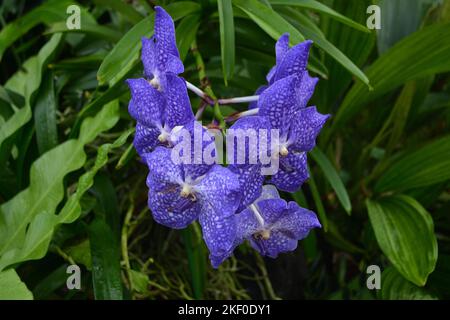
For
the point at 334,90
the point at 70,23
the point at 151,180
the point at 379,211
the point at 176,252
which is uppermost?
the point at 70,23

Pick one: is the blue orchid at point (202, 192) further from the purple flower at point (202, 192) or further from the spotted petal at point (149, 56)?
the spotted petal at point (149, 56)

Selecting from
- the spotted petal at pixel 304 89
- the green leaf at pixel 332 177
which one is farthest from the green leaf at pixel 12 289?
the green leaf at pixel 332 177

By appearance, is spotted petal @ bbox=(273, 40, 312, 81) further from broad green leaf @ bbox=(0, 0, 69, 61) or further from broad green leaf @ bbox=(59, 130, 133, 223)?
broad green leaf @ bbox=(0, 0, 69, 61)

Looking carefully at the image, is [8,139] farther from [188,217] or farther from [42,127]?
[188,217]

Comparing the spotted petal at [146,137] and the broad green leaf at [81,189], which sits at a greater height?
the spotted petal at [146,137]

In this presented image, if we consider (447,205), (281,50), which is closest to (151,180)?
(281,50)

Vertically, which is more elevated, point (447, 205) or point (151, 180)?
point (151, 180)
